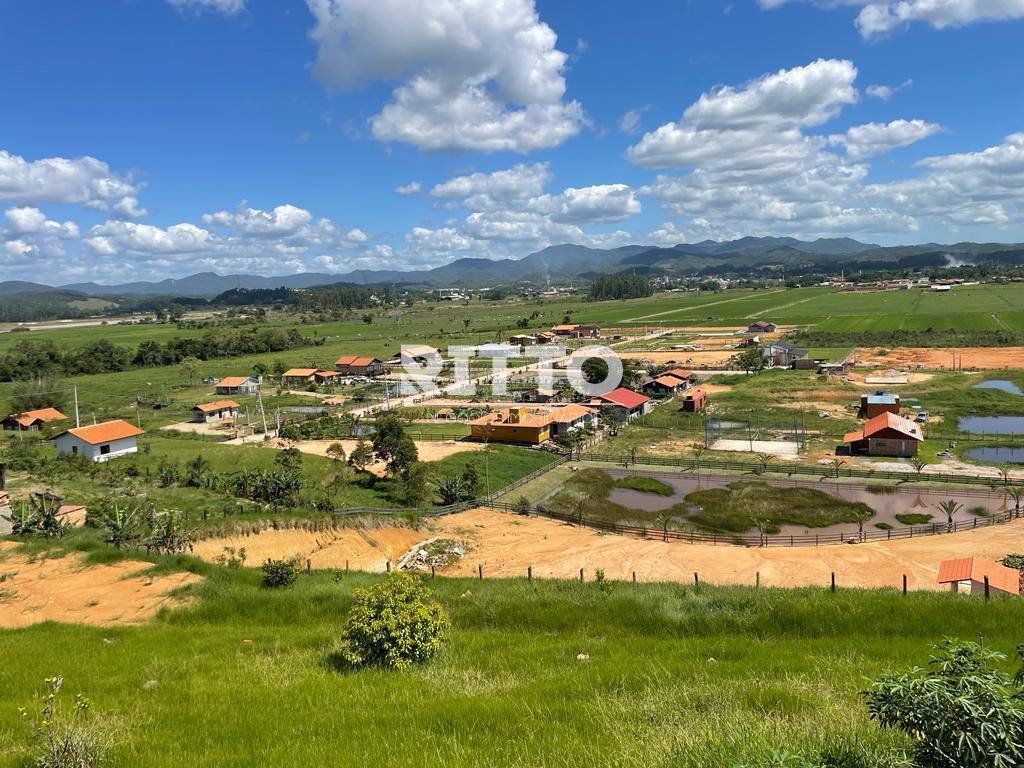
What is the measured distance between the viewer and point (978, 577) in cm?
1555

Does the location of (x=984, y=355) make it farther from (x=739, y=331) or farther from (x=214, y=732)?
(x=214, y=732)

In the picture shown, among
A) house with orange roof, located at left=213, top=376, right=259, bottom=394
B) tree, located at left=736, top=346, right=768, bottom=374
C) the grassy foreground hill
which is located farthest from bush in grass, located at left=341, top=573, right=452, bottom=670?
tree, located at left=736, top=346, right=768, bottom=374

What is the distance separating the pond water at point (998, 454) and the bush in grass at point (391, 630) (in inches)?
1379

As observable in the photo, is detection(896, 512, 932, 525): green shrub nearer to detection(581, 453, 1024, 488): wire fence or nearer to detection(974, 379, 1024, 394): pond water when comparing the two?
detection(581, 453, 1024, 488): wire fence

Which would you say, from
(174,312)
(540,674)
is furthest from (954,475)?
(174,312)

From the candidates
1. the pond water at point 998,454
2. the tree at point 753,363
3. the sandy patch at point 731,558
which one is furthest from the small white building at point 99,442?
the tree at point 753,363

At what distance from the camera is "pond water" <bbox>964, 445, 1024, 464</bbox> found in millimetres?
32469

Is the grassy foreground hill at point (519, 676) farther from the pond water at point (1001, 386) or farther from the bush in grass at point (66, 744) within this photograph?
the pond water at point (1001, 386)

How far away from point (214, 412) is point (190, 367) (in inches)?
1420

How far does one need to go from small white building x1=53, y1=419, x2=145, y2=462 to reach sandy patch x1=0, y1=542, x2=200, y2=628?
22.5 m

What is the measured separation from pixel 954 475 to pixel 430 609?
1217 inches

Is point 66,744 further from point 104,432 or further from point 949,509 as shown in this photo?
→ point 104,432

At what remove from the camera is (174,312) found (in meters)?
199

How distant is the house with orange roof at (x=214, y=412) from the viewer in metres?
52.0
